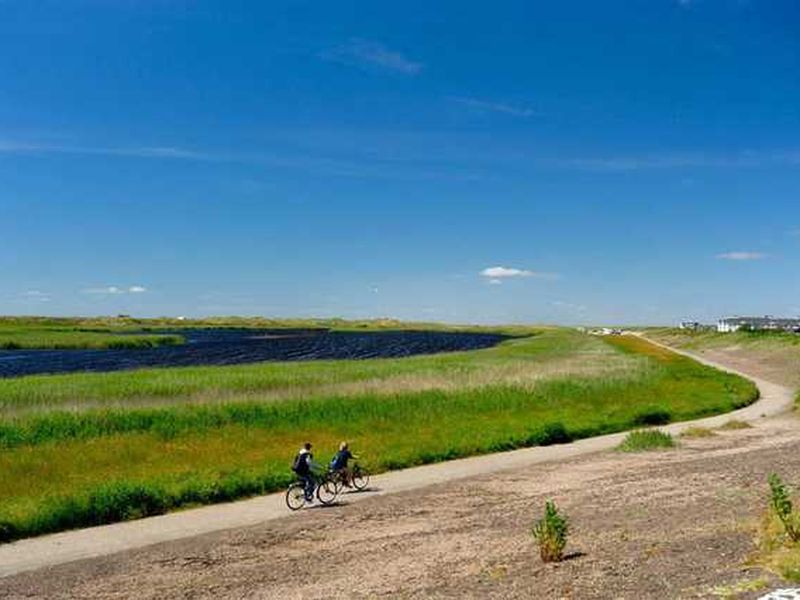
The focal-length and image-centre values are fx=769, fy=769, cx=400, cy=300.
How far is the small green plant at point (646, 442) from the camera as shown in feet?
127

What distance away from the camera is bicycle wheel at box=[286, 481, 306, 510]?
27.8 metres

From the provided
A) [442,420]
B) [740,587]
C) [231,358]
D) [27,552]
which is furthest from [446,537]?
[231,358]

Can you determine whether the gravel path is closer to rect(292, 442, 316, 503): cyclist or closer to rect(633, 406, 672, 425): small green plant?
rect(292, 442, 316, 503): cyclist

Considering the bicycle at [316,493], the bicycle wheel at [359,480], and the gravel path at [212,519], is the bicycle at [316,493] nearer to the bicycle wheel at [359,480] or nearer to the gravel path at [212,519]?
the gravel path at [212,519]

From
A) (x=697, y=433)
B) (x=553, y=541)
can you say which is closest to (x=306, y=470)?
(x=553, y=541)

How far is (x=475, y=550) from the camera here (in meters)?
20.5

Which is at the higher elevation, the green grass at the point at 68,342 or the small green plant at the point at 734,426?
the green grass at the point at 68,342

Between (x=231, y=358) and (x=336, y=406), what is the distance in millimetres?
70134

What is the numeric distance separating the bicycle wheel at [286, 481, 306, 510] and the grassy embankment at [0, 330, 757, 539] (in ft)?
11.7

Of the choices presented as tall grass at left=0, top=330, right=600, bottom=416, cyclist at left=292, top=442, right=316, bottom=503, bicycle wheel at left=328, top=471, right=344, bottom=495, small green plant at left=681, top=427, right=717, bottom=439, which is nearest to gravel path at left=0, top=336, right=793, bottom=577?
bicycle wheel at left=328, top=471, right=344, bottom=495

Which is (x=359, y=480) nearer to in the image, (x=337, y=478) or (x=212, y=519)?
(x=337, y=478)

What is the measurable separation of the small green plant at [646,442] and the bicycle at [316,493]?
662 inches

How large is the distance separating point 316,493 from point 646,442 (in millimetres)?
18844

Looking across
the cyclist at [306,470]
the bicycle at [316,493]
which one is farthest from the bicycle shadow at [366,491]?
the cyclist at [306,470]
